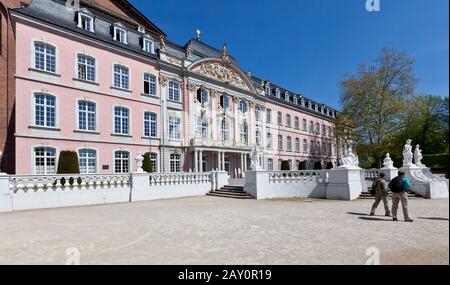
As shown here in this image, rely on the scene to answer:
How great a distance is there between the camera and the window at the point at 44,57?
18.2 m

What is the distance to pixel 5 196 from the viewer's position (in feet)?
36.3

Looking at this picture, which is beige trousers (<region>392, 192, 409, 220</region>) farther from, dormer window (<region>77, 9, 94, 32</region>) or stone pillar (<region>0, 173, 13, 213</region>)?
dormer window (<region>77, 9, 94, 32</region>)

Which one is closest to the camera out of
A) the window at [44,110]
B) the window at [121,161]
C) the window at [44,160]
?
the window at [44,160]

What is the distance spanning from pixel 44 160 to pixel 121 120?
6225mm

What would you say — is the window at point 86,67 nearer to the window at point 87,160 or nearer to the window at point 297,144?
the window at point 87,160

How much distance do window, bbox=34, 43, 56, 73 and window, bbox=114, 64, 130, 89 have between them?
4.43m

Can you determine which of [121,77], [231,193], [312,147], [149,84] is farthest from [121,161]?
[312,147]

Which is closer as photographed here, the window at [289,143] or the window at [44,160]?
the window at [44,160]

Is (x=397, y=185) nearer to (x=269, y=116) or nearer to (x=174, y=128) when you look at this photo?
(x=174, y=128)

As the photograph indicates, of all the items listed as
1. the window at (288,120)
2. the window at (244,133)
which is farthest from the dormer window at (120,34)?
the window at (288,120)

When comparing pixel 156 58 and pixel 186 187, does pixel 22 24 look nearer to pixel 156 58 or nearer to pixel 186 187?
pixel 156 58

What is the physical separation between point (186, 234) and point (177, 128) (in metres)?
20.4

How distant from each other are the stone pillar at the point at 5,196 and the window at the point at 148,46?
658 inches
